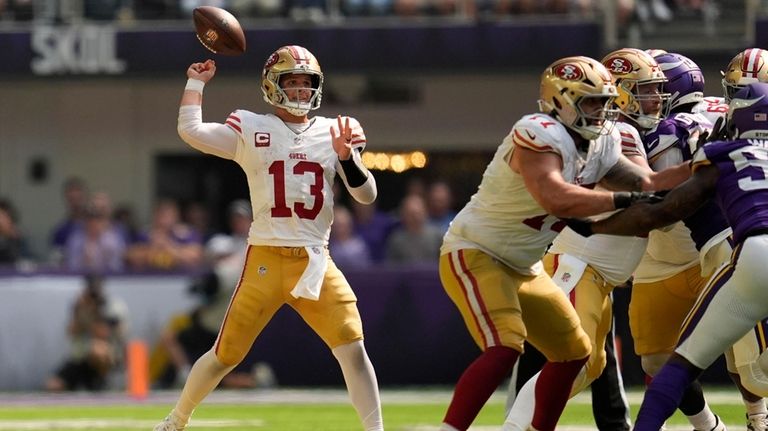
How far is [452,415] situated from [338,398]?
570 centimetres

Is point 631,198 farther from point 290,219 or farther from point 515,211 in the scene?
point 290,219

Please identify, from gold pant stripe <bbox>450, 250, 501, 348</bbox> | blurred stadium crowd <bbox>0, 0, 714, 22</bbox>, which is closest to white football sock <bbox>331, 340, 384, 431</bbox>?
gold pant stripe <bbox>450, 250, 501, 348</bbox>

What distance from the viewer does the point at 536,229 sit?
6.44 meters

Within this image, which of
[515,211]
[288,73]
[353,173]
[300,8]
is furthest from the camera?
[300,8]

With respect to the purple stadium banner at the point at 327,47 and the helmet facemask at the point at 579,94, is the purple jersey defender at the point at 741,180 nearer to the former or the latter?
the helmet facemask at the point at 579,94

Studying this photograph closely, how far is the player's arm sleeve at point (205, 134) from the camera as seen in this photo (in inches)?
285

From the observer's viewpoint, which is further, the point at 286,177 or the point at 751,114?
the point at 286,177

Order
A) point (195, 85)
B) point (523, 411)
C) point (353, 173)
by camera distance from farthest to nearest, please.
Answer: point (195, 85) → point (353, 173) → point (523, 411)

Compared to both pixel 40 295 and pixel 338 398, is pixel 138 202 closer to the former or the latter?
pixel 40 295

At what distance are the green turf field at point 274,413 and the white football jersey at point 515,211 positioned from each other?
2.39m

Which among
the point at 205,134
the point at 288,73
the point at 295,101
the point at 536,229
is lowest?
the point at 536,229

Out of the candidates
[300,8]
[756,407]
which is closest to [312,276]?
[756,407]

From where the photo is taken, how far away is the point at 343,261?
13336 mm

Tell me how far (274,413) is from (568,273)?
3.85 metres
